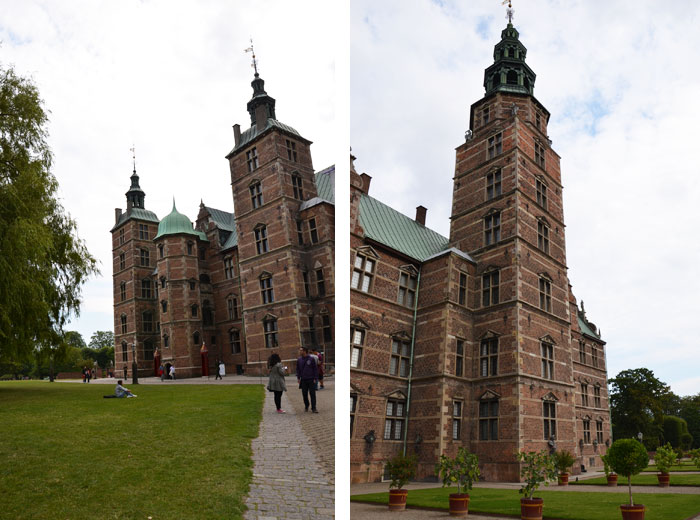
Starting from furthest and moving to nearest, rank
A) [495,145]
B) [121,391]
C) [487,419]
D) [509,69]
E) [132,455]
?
[495,145]
[509,69]
[487,419]
[121,391]
[132,455]

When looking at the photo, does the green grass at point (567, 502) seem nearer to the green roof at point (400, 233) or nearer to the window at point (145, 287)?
the window at point (145, 287)

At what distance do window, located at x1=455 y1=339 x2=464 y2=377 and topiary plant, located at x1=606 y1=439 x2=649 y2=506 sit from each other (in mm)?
2657

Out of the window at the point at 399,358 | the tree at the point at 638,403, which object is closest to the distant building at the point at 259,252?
the window at the point at 399,358

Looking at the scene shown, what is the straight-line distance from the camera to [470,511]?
4.65 meters

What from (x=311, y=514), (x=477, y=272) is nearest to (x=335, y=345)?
(x=311, y=514)

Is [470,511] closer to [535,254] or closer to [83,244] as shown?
[535,254]

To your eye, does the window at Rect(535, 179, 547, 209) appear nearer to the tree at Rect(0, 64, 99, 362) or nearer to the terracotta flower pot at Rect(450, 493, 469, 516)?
the terracotta flower pot at Rect(450, 493, 469, 516)

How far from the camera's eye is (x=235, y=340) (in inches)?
206

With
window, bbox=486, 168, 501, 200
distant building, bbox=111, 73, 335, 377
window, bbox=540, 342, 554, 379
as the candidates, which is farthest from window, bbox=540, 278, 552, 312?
distant building, bbox=111, 73, 335, 377

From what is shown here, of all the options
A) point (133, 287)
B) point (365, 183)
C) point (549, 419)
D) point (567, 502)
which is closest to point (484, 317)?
point (549, 419)

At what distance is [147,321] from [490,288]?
5.42 metres

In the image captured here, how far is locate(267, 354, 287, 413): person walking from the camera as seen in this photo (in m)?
4.72

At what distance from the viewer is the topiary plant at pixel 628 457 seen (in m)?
4.43

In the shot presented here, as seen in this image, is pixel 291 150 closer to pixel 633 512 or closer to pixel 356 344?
pixel 356 344
